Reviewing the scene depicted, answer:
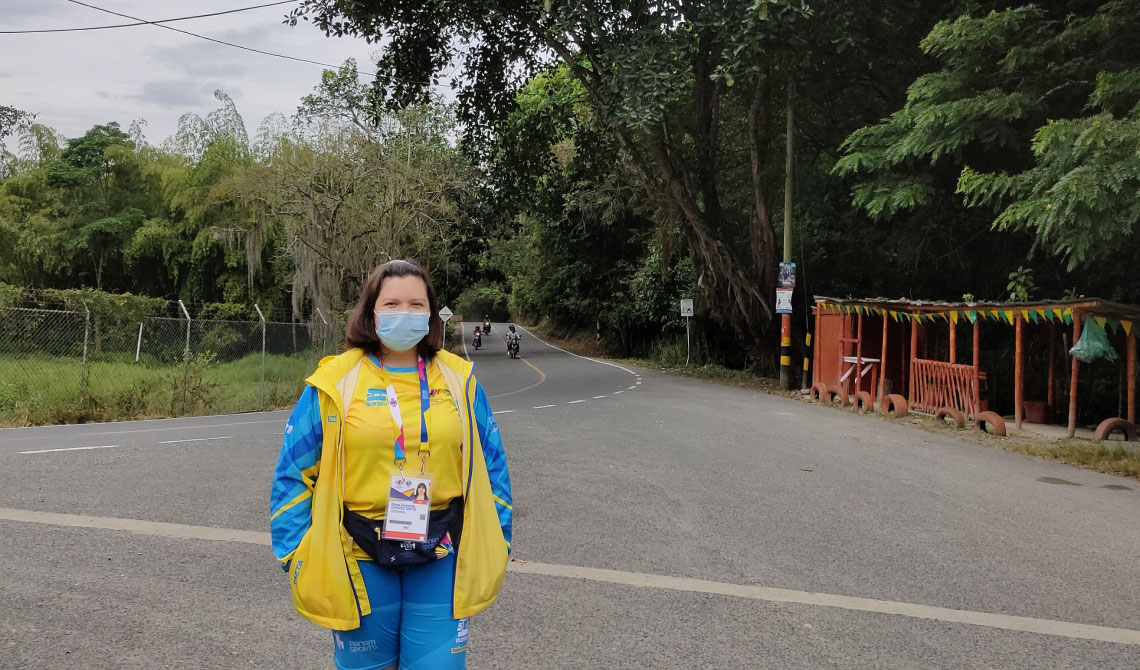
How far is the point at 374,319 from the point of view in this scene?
2822mm

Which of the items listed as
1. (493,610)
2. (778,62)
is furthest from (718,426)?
(778,62)

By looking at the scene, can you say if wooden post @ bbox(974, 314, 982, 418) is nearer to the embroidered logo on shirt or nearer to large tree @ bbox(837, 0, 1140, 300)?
large tree @ bbox(837, 0, 1140, 300)

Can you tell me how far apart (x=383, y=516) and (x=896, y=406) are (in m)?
14.4

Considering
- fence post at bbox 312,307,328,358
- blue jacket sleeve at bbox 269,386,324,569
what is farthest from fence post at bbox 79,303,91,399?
blue jacket sleeve at bbox 269,386,324,569

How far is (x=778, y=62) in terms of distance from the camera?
18.9 meters

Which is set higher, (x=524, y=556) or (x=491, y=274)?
(x=491, y=274)

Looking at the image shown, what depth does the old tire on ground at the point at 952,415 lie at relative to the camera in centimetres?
1395

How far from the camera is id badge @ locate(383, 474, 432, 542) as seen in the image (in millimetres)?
2578

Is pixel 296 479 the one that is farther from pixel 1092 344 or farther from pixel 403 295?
pixel 1092 344

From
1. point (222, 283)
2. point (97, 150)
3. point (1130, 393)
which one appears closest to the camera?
point (1130, 393)

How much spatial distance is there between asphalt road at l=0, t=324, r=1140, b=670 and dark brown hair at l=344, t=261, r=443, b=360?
176 cm

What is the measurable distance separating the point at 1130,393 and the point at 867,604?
32.8 ft

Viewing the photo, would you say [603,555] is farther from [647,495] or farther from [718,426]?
[718,426]

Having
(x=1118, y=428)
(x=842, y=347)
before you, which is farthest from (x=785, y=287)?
(x=1118, y=428)
